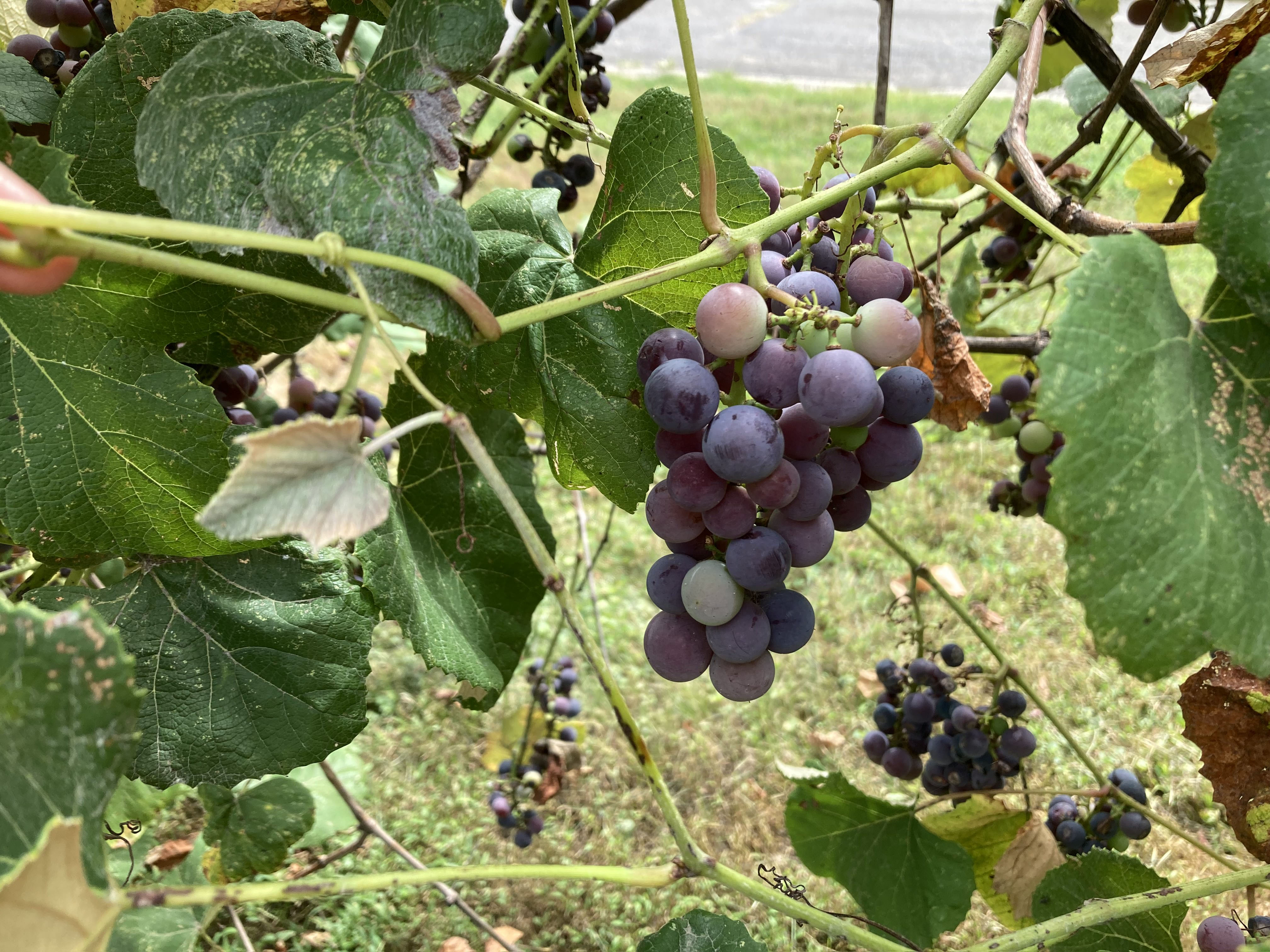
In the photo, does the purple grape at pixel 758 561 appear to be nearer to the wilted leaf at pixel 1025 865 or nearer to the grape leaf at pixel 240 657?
the grape leaf at pixel 240 657

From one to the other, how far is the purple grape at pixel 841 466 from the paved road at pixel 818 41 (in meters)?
6.95

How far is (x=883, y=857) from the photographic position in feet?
3.85

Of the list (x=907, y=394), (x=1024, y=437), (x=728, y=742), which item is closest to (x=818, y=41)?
(x=728, y=742)

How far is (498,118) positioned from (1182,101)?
12.4 feet

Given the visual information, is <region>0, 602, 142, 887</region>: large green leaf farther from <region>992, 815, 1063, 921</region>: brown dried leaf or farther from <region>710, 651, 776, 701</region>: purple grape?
<region>992, 815, 1063, 921</region>: brown dried leaf

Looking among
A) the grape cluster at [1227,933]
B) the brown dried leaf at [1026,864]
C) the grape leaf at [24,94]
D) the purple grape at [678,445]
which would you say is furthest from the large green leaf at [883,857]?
the grape leaf at [24,94]

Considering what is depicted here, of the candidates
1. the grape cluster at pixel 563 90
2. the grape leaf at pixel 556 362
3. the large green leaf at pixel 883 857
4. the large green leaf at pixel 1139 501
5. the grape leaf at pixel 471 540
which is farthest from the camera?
the grape cluster at pixel 563 90

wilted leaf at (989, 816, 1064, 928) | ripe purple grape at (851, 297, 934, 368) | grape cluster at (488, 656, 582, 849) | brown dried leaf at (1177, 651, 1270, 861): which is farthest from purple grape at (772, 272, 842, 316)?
grape cluster at (488, 656, 582, 849)

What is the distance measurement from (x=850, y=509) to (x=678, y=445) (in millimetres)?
145

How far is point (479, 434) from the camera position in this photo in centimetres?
95

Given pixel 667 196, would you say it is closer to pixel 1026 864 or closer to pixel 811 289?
pixel 811 289

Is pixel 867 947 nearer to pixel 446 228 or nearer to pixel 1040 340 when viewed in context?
pixel 446 228

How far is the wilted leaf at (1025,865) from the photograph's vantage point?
1.16 metres

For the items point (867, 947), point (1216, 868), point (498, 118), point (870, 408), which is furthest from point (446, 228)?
point (498, 118)
